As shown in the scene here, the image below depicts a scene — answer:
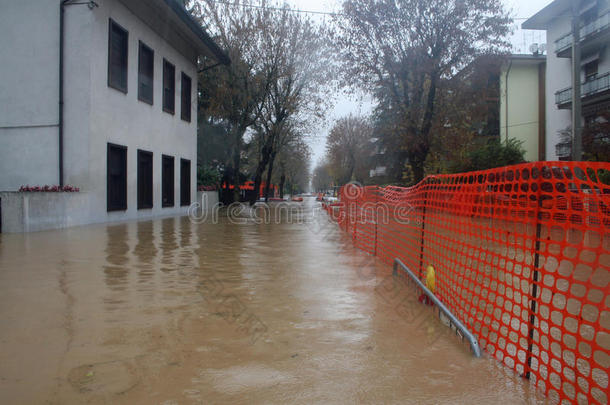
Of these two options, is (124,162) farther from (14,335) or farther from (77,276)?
(14,335)

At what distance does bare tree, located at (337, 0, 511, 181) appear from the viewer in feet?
62.3

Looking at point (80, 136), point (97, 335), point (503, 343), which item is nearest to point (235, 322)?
point (97, 335)

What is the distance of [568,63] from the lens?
29.1 m

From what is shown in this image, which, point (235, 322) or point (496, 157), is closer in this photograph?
point (235, 322)

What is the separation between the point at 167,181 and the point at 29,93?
22.7 ft

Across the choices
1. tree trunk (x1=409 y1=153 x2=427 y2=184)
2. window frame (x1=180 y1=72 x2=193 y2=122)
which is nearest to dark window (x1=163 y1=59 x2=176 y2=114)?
window frame (x1=180 y1=72 x2=193 y2=122)

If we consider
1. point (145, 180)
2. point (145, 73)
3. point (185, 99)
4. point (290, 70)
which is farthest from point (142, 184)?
point (290, 70)

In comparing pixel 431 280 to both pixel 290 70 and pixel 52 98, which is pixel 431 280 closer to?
pixel 52 98

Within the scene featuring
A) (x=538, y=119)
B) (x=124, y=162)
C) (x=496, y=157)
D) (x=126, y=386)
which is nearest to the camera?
(x=126, y=386)

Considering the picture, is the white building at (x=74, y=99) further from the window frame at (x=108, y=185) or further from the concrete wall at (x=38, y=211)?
the concrete wall at (x=38, y=211)

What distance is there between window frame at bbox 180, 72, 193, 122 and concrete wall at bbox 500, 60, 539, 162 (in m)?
24.5

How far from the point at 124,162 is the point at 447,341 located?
1439 centimetres

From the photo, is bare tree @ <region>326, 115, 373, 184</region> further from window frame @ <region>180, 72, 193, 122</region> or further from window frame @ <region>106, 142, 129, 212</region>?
window frame @ <region>106, 142, 129, 212</region>

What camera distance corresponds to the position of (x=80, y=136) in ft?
44.7
